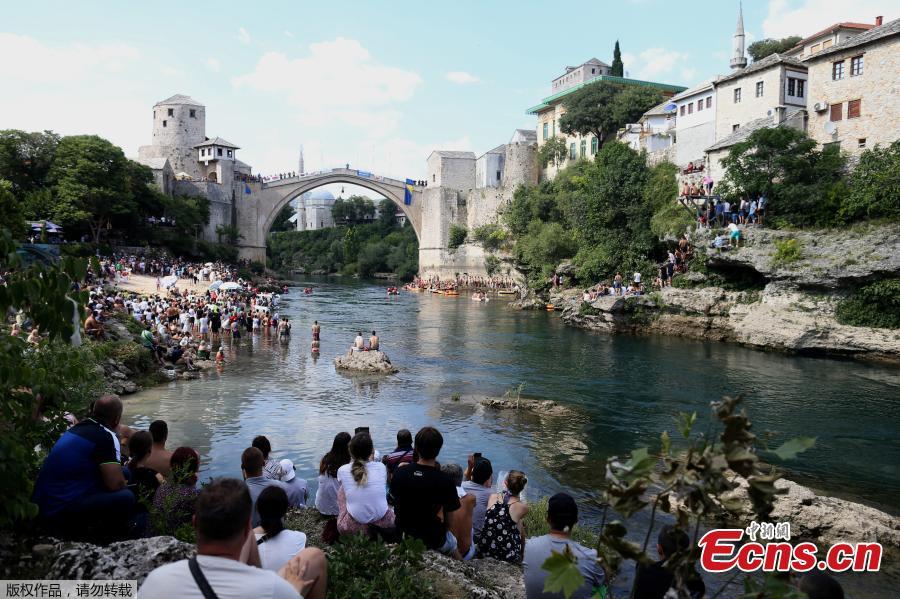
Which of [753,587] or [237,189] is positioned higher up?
[237,189]

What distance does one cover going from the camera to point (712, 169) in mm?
30109

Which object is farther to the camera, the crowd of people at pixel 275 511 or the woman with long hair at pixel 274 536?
the woman with long hair at pixel 274 536

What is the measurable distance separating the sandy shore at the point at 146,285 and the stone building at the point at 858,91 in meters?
29.4

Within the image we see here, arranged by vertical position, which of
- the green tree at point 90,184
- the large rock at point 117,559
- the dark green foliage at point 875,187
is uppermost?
the green tree at point 90,184

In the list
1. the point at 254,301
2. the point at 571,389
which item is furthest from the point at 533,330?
the point at 254,301

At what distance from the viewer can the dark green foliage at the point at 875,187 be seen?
20922 millimetres

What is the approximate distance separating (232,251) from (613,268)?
34329 millimetres

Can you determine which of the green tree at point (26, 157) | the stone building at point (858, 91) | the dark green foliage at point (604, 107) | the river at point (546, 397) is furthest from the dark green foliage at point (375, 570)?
the dark green foliage at point (604, 107)

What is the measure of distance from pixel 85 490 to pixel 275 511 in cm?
128

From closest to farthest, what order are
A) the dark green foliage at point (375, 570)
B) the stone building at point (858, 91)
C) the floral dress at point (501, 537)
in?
the dark green foliage at point (375, 570), the floral dress at point (501, 537), the stone building at point (858, 91)

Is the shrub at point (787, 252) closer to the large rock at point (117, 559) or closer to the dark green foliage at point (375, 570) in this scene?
the dark green foliage at point (375, 570)

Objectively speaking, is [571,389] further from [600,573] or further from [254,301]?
[254,301]

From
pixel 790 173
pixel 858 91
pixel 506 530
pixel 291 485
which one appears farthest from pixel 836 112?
pixel 291 485

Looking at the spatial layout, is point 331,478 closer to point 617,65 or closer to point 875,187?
point 875,187
